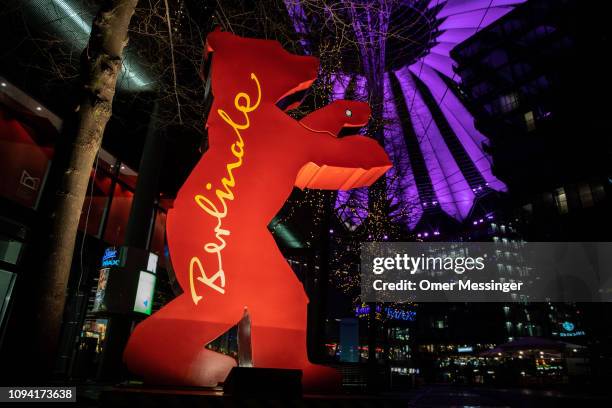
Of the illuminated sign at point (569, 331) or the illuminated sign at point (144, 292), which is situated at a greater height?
the illuminated sign at point (569, 331)

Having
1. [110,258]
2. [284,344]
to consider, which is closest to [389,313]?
[110,258]

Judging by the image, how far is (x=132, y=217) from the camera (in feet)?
40.6

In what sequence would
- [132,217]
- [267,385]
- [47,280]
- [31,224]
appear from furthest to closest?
1. [132,217]
2. [31,224]
3. [267,385]
4. [47,280]

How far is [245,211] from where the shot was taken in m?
4.50

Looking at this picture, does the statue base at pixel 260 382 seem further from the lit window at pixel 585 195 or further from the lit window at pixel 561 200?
the lit window at pixel 561 200

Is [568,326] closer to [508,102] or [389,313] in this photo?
[389,313]

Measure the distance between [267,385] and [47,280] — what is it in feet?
6.57

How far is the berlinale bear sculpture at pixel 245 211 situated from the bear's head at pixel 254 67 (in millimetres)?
14

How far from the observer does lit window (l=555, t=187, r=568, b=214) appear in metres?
33.0

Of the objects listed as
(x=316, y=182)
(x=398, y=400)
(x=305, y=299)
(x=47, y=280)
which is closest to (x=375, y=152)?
(x=316, y=182)

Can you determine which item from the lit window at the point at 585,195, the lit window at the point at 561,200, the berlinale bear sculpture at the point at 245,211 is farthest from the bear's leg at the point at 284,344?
the lit window at the point at 561,200

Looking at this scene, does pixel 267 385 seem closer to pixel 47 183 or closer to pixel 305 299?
pixel 305 299

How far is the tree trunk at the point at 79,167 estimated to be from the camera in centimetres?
304

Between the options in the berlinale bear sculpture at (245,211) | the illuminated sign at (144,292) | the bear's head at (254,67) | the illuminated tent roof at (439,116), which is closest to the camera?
the berlinale bear sculpture at (245,211)
